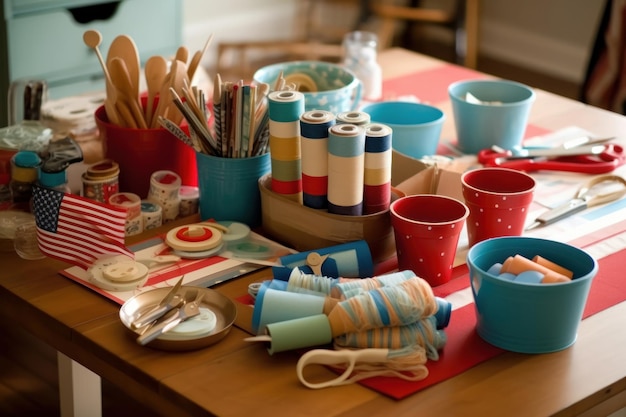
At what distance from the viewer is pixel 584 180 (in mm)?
1633

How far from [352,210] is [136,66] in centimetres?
48

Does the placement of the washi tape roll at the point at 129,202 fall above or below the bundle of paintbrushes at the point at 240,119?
below

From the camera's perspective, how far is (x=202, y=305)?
1.20 meters

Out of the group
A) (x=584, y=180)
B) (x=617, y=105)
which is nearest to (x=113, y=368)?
(x=584, y=180)

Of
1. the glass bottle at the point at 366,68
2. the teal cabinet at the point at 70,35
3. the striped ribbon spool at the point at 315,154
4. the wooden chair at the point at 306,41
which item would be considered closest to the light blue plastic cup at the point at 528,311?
the striped ribbon spool at the point at 315,154

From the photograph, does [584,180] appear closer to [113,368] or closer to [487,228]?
[487,228]

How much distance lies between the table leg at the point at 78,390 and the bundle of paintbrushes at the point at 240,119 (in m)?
0.41

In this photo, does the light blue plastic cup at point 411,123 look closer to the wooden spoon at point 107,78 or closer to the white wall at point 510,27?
the wooden spoon at point 107,78

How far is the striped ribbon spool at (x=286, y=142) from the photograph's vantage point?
1338mm

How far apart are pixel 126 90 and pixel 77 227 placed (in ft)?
0.99

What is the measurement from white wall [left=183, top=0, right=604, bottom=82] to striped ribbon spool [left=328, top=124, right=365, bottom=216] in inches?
120

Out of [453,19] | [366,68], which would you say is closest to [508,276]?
[366,68]

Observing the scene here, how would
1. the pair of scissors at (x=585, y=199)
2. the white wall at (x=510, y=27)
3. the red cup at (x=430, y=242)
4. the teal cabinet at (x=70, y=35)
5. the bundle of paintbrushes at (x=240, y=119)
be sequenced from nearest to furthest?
the red cup at (x=430, y=242) < the bundle of paintbrushes at (x=240, y=119) < the pair of scissors at (x=585, y=199) < the teal cabinet at (x=70, y=35) < the white wall at (x=510, y=27)

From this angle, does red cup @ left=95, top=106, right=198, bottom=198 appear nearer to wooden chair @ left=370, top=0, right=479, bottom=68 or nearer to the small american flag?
the small american flag
